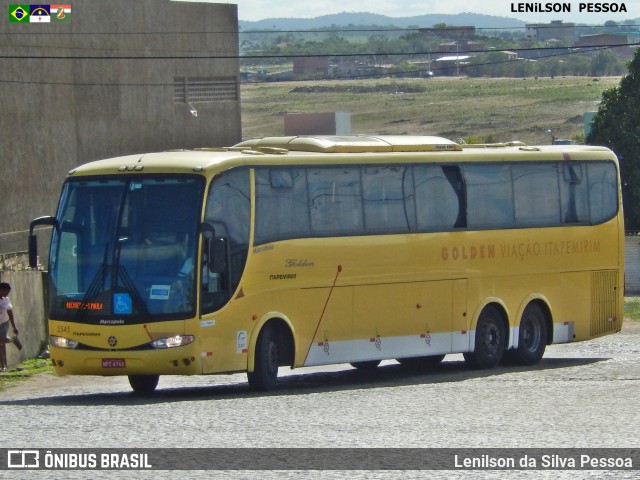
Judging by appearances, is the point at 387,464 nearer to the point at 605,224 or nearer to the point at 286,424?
the point at 286,424

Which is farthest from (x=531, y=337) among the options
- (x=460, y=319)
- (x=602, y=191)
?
(x=602, y=191)

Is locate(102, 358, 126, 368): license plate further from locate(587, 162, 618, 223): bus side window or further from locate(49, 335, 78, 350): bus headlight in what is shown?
locate(587, 162, 618, 223): bus side window

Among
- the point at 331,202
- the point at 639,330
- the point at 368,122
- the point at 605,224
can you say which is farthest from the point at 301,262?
the point at 368,122

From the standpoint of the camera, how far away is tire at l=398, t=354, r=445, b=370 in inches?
984

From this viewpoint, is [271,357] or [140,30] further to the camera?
[140,30]

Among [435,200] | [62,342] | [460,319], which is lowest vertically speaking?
[460,319]

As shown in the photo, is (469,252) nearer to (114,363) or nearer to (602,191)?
(602,191)

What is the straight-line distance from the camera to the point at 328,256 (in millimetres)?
20703

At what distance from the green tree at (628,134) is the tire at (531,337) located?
28.2 m

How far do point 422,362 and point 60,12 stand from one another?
21.3m

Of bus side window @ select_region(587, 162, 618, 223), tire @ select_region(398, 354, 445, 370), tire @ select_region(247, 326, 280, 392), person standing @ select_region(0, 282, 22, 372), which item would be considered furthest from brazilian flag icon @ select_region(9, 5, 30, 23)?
tire @ select_region(247, 326, 280, 392)

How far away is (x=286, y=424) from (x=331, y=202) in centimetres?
667

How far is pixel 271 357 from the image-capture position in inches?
772

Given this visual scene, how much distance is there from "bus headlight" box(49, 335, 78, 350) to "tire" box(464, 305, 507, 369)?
7.44m
